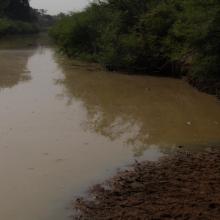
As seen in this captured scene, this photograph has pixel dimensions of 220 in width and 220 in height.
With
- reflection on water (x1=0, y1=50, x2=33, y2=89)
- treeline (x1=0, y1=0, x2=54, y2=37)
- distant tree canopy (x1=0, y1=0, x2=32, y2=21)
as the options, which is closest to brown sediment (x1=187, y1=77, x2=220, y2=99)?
reflection on water (x1=0, y1=50, x2=33, y2=89)

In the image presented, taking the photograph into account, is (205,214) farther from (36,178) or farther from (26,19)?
(26,19)

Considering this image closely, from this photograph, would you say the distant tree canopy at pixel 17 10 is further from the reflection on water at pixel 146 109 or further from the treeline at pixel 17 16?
the reflection on water at pixel 146 109

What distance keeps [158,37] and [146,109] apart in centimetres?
884

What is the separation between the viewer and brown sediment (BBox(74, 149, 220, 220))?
668 cm

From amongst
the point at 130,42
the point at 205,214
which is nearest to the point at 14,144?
the point at 205,214

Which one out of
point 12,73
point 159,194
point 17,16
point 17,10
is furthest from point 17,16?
point 159,194

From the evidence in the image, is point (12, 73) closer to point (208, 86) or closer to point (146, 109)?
point (208, 86)

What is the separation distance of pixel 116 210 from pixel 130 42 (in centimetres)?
1665

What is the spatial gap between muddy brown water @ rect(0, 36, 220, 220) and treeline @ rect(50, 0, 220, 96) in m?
1.09

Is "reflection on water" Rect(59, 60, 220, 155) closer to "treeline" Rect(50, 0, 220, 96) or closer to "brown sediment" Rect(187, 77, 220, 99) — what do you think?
"brown sediment" Rect(187, 77, 220, 99)

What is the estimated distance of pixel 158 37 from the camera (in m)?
23.0

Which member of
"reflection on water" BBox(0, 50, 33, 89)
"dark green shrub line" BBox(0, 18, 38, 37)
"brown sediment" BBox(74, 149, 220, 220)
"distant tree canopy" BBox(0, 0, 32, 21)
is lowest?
"reflection on water" BBox(0, 50, 33, 89)

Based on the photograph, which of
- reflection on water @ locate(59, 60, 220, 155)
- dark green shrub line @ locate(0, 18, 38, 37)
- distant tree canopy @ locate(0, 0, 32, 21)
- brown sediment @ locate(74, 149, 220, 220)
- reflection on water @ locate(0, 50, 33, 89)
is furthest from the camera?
distant tree canopy @ locate(0, 0, 32, 21)

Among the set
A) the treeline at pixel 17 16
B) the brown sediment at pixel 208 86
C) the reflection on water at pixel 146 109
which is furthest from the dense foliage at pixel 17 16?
the brown sediment at pixel 208 86
